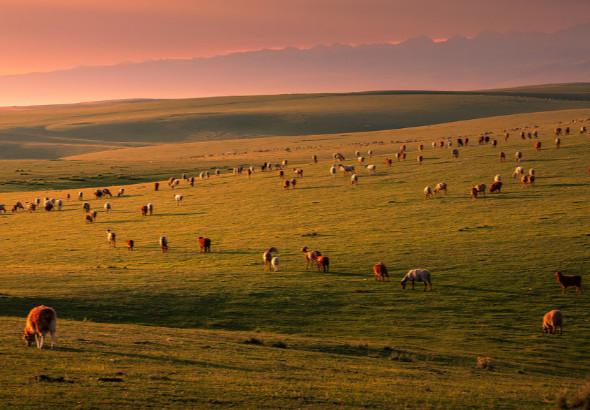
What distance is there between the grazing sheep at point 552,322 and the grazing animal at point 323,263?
12.1m

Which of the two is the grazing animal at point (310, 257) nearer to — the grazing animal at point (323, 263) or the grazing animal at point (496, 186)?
the grazing animal at point (323, 263)

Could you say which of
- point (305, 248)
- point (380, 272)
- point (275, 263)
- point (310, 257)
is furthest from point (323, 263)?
point (305, 248)

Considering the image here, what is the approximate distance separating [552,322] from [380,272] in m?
9.37

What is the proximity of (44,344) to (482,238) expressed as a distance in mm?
28529

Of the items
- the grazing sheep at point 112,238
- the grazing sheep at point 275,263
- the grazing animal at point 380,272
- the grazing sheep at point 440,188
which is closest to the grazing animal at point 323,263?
the grazing sheep at point 275,263

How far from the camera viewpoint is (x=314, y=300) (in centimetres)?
3014

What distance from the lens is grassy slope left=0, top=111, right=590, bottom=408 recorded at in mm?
16625

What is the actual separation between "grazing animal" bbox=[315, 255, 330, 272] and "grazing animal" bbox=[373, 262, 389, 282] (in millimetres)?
2796

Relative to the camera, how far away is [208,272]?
118ft

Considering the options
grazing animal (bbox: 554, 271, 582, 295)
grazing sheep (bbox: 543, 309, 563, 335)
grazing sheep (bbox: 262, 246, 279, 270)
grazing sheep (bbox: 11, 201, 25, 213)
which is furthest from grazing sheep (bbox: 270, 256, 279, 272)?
grazing sheep (bbox: 11, 201, 25, 213)

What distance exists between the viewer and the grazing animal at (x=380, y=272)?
109 ft

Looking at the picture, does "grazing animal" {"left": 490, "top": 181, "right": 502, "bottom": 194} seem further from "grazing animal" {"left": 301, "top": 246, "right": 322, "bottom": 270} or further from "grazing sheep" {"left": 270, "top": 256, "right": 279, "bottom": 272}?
"grazing sheep" {"left": 270, "top": 256, "right": 279, "bottom": 272}

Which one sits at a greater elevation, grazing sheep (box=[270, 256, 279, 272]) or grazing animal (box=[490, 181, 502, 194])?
grazing animal (box=[490, 181, 502, 194])

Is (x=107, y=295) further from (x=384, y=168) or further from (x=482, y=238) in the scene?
(x=384, y=168)
